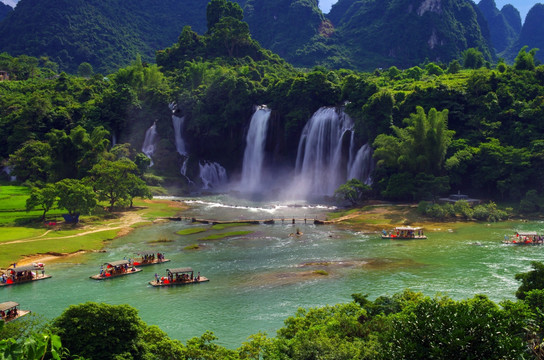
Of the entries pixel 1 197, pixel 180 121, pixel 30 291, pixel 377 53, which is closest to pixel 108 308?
pixel 30 291

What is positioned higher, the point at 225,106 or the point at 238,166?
the point at 225,106

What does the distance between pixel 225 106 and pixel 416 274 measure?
2773 inches

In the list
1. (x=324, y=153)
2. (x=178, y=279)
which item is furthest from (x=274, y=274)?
(x=324, y=153)

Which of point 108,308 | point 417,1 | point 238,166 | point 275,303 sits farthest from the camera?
point 417,1

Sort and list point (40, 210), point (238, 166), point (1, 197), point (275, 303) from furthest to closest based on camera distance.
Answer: point (238, 166)
point (1, 197)
point (40, 210)
point (275, 303)

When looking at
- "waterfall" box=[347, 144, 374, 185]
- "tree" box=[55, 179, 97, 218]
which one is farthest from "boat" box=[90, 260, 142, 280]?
"waterfall" box=[347, 144, 374, 185]

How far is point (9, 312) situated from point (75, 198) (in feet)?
89.1

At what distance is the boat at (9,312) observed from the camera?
2895 cm

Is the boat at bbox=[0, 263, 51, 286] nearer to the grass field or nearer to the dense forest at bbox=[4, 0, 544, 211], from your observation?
the grass field

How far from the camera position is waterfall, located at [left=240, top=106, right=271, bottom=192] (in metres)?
94.4

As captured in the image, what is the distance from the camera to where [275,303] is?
3112cm

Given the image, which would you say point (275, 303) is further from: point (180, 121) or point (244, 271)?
point (180, 121)

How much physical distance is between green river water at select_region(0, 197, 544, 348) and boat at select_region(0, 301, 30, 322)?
1266mm

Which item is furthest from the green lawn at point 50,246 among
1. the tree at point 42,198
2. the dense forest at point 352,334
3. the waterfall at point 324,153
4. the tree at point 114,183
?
the waterfall at point 324,153
